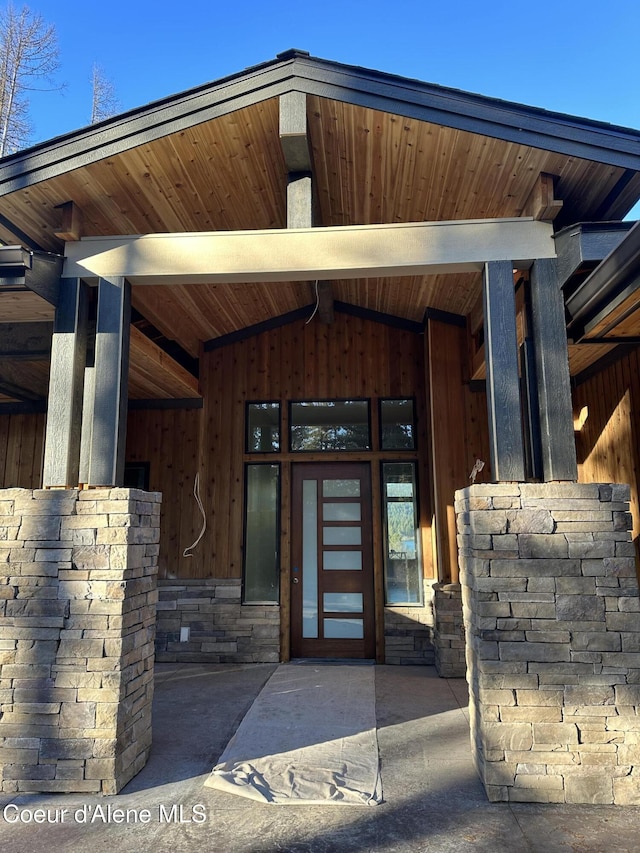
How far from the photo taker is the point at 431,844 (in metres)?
2.47

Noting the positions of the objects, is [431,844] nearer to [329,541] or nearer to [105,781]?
[105,781]

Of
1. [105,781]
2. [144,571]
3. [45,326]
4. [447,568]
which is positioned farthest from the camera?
[447,568]

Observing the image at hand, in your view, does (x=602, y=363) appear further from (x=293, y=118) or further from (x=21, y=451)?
(x=21, y=451)

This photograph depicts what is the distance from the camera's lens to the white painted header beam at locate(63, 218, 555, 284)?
345 cm

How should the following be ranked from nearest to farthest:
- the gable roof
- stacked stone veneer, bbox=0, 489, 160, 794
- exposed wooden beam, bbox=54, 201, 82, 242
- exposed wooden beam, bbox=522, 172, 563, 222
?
stacked stone veneer, bbox=0, 489, 160, 794, the gable roof, exposed wooden beam, bbox=522, 172, 563, 222, exposed wooden beam, bbox=54, 201, 82, 242

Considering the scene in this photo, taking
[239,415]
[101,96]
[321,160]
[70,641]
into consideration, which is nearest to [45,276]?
[321,160]

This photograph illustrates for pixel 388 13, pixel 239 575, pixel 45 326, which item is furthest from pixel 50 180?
pixel 388 13

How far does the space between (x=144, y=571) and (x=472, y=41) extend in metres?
7.56

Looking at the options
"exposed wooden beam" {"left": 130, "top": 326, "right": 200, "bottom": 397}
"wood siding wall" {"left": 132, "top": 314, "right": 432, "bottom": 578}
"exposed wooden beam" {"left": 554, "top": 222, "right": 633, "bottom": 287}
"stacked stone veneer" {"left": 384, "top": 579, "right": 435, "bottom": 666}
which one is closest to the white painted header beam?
"exposed wooden beam" {"left": 554, "top": 222, "right": 633, "bottom": 287}

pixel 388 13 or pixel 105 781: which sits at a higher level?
pixel 388 13

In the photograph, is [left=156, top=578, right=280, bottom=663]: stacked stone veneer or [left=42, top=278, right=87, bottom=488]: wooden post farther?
[left=156, top=578, right=280, bottom=663]: stacked stone veneer

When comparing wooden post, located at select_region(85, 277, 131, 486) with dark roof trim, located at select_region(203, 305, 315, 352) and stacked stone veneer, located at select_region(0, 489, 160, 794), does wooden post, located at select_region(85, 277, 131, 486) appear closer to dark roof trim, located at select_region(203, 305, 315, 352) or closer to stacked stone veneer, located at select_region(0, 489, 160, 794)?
stacked stone veneer, located at select_region(0, 489, 160, 794)

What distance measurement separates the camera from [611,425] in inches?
174

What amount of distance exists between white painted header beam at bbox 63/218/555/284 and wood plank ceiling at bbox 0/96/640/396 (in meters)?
0.38
